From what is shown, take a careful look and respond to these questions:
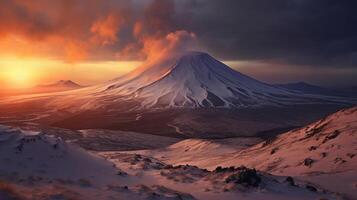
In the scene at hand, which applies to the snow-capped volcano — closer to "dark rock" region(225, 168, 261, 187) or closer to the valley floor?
the valley floor

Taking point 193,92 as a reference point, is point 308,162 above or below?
below

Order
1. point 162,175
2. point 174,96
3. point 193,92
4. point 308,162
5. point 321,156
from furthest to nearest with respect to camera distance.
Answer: point 193,92 < point 174,96 < point 321,156 < point 308,162 < point 162,175

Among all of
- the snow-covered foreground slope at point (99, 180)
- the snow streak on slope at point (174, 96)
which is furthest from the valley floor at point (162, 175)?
the snow streak on slope at point (174, 96)

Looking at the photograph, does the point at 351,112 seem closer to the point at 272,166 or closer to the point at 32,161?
the point at 272,166

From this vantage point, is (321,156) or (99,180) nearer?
(99,180)

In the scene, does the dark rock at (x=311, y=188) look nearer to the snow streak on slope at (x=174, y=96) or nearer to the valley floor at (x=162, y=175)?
the valley floor at (x=162, y=175)

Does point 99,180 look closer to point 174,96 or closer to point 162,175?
point 162,175

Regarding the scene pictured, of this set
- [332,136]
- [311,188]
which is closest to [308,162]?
[332,136]

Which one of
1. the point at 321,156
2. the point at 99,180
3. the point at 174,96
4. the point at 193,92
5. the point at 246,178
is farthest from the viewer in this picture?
the point at 193,92
